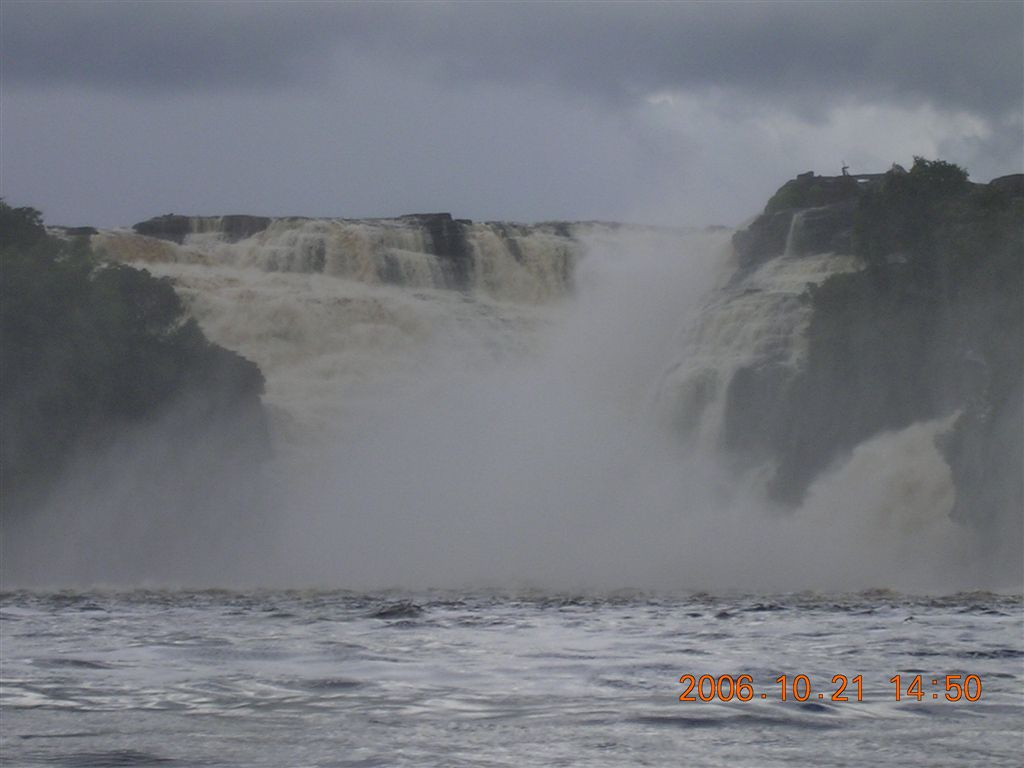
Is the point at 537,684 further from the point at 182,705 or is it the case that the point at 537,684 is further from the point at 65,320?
the point at 65,320

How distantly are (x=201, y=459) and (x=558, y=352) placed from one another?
13.2m

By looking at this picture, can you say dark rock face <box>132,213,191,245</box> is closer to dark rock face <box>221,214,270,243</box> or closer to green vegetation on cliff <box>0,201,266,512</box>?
dark rock face <box>221,214,270,243</box>

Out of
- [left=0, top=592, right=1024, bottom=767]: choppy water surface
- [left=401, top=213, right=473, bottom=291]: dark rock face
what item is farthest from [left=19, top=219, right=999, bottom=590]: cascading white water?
[left=0, top=592, right=1024, bottom=767]: choppy water surface

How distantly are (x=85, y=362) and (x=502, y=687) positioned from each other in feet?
133

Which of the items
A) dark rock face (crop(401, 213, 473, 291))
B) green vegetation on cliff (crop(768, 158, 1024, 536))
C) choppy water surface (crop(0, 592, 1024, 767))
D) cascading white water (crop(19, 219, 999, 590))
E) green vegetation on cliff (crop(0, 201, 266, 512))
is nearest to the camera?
choppy water surface (crop(0, 592, 1024, 767))

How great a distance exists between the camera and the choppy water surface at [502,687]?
13219mm

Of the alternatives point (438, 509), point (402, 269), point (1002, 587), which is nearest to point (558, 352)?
point (402, 269)

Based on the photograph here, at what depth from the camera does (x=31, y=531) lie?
174 ft

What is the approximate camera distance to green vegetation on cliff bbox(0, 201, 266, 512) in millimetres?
54750

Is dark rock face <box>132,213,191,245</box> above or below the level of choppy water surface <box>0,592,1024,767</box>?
above

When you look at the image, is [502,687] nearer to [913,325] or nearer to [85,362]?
[913,325]

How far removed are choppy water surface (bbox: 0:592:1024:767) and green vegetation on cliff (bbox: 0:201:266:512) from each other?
27.0m

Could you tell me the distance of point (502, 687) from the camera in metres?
17.0

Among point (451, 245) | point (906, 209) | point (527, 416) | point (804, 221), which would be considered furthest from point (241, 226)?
point (906, 209)
